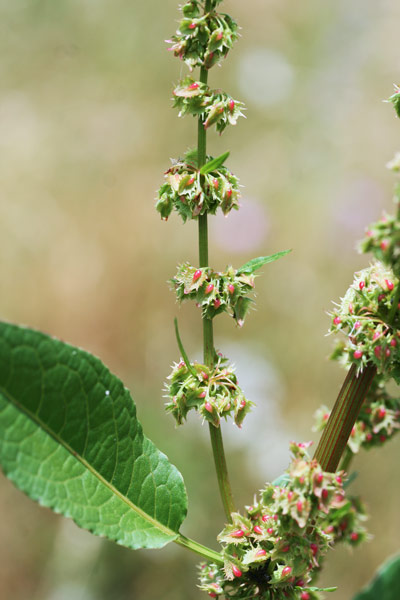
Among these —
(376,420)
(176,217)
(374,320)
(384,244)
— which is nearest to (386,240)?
(384,244)

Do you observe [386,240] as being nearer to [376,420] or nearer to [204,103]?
[204,103]

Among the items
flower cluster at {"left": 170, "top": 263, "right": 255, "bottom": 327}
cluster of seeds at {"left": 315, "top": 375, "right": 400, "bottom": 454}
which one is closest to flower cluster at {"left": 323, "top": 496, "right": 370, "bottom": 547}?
cluster of seeds at {"left": 315, "top": 375, "right": 400, "bottom": 454}

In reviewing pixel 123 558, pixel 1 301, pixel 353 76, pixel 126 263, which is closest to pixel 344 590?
pixel 123 558

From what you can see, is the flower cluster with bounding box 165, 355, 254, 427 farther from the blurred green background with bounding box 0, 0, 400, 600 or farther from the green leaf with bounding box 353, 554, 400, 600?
the blurred green background with bounding box 0, 0, 400, 600

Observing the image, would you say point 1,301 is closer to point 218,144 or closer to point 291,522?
point 218,144

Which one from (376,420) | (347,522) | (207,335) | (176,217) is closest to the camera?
(207,335)

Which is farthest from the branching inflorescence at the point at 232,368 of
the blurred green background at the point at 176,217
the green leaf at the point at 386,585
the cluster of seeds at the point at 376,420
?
the blurred green background at the point at 176,217

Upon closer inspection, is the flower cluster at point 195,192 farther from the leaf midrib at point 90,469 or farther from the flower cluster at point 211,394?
the leaf midrib at point 90,469
